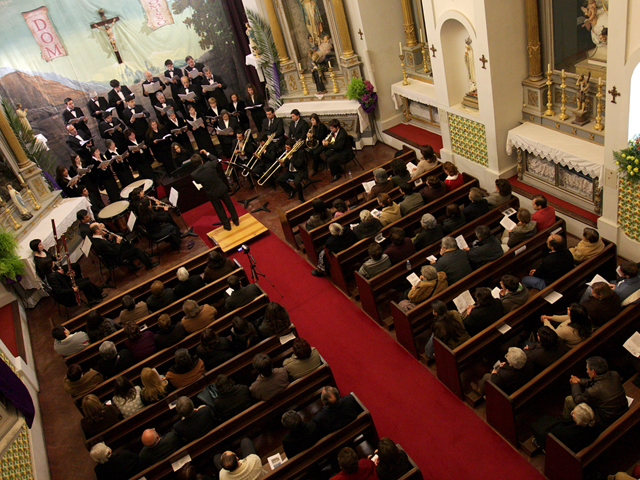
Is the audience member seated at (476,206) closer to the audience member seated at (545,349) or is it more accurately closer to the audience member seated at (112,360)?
the audience member seated at (545,349)

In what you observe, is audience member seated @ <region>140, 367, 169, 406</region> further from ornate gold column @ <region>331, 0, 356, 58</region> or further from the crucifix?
the crucifix

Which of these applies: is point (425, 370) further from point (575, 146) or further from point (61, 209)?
point (61, 209)

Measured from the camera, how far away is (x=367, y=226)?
7461 mm

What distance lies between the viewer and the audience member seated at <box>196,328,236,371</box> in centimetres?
597

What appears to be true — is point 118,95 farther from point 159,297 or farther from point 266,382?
point 266,382

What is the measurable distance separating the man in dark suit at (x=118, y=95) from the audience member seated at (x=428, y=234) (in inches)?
335

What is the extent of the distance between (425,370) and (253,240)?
4.40 meters

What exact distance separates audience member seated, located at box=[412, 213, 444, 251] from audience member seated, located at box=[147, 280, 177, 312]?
3.45 m

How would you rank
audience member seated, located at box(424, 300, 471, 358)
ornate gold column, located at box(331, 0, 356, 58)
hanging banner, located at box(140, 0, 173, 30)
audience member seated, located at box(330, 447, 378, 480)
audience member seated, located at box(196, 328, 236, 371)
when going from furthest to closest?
1. hanging banner, located at box(140, 0, 173, 30)
2. ornate gold column, located at box(331, 0, 356, 58)
3. audience member seated, located at box(196, 328, 236, 371)
4. audience member seated, located at box(424, 300, 471, 358)
5. audience member seated, located at box(330, 447, 378, 480)

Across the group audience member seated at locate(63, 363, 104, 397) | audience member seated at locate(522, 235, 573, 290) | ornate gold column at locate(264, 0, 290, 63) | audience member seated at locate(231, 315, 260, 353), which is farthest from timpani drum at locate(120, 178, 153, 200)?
audience member seated at locate(522, 235, 573, 290)

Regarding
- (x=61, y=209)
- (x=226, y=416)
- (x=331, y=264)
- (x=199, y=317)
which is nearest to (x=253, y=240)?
(x=331, y=264)

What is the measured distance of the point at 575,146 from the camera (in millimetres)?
7301

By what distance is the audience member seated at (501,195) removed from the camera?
7301 mm

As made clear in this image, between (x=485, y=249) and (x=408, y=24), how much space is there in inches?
243
